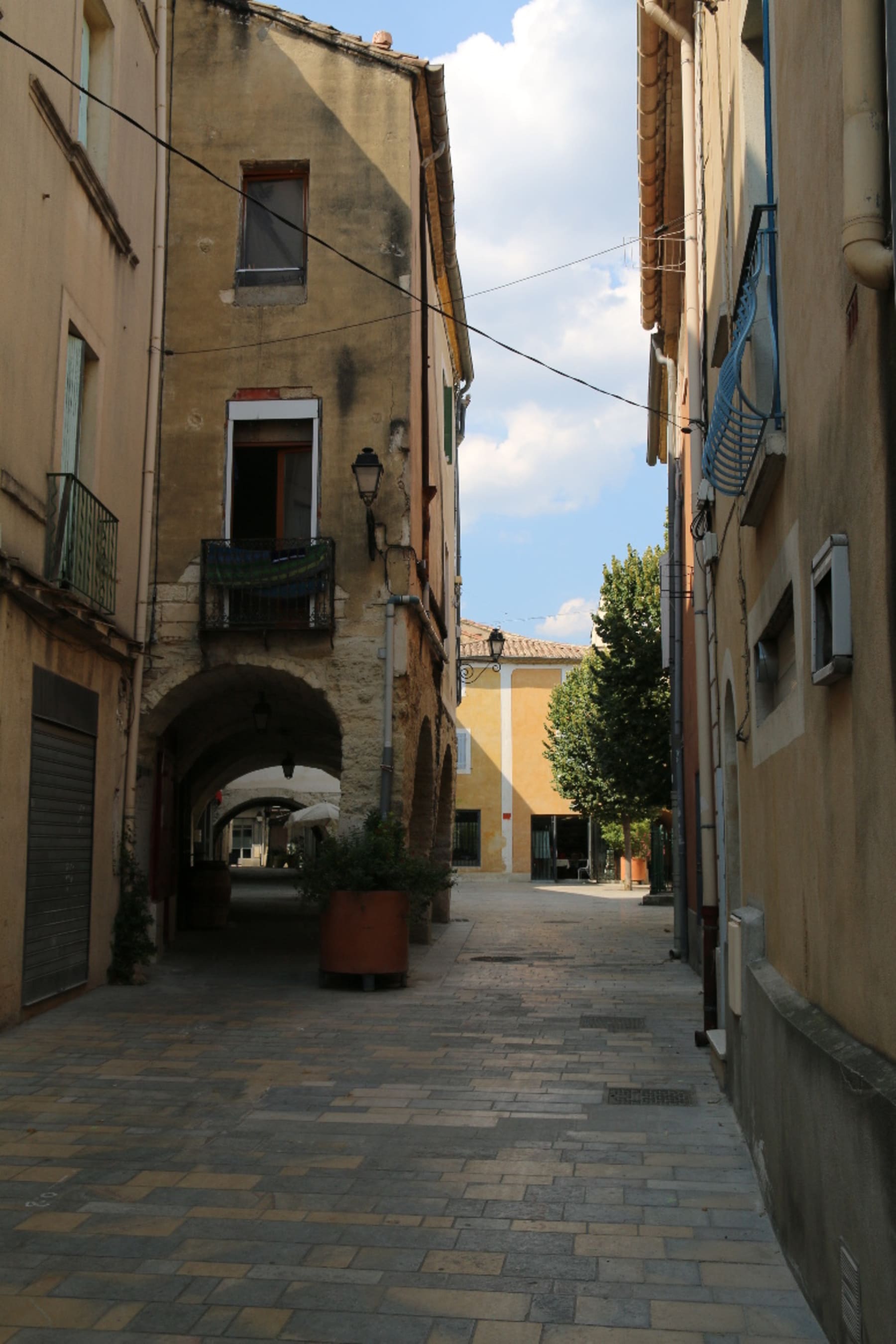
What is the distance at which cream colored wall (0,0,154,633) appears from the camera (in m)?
9.39

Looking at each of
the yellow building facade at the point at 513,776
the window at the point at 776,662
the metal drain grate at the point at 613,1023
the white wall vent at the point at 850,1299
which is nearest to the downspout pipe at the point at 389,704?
the metal drain grate at the point at 613,1023

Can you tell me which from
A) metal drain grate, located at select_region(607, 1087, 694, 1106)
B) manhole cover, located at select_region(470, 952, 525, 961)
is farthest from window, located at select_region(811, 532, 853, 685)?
manhole cover, located at select_region(470, 952, 525, 961)

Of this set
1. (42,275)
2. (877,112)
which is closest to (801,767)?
(877,112)

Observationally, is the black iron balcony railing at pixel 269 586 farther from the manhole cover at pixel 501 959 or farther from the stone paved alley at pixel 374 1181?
the manhole cover at pixel 501 959

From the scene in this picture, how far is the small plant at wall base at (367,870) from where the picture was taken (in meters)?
11.8

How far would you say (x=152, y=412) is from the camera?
43.2 feet

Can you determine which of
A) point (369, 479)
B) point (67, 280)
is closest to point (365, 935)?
point (369, 479)

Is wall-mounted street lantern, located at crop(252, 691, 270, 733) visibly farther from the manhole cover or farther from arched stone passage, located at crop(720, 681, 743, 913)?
arched stone passage, located at crop(720, 681, 743, 913)

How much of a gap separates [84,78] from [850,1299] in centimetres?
1144

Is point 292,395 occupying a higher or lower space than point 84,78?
lower

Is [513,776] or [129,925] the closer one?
[129,925]

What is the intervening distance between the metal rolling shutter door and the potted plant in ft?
6.74

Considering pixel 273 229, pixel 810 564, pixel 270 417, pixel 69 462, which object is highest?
pixel 273 229

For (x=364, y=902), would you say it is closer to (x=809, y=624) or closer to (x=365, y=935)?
(x=365, y=935)
